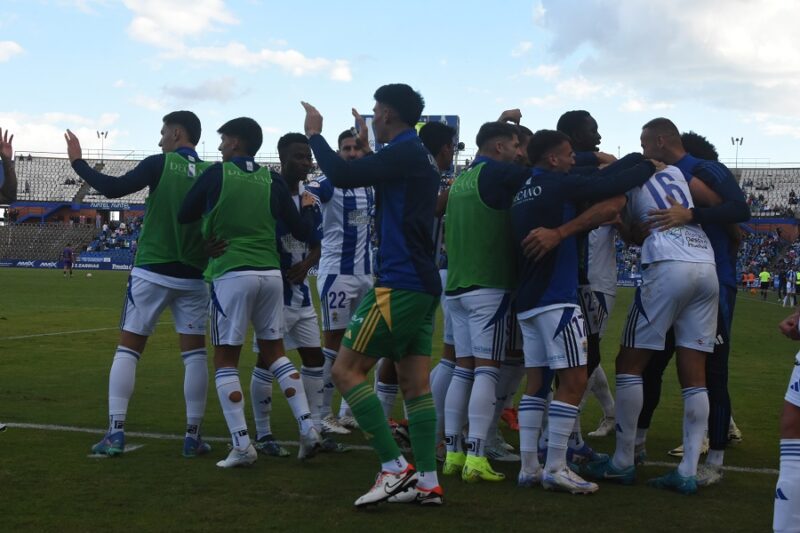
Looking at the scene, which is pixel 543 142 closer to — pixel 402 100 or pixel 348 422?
pixel 402 100

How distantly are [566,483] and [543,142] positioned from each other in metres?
2.19

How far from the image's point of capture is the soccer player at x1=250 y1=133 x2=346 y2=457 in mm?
6922

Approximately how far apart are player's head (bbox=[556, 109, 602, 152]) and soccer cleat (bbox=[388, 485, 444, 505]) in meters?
2.93

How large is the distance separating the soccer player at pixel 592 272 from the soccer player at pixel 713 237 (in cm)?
42

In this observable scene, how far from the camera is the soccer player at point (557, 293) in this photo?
548 centimetres

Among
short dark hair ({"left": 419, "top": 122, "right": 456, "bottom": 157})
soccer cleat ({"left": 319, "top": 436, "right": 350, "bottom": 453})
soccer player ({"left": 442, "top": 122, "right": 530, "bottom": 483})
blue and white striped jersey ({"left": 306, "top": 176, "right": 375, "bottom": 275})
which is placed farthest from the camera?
blue and white striped jersey ({"left": 306, "top": 176, "right": 375, "bottom": 275})

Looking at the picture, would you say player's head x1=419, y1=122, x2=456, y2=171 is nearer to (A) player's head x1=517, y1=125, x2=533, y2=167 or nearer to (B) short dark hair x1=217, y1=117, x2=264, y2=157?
(A) player's head x1=517, y1=125, x2=533, y2=167

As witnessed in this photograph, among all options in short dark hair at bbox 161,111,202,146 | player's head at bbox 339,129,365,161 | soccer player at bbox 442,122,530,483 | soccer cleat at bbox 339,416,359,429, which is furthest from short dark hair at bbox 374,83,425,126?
soccer cleat at bbox 339,416,359,429

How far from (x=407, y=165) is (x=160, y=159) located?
90.5 inches

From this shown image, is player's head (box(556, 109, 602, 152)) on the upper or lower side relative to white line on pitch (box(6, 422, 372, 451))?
upper

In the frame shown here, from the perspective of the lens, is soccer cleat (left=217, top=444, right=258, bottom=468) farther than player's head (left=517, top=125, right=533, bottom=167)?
No

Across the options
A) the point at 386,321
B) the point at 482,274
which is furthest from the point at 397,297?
the point at 482,274

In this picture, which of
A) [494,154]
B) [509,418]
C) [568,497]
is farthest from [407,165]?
[509,418]

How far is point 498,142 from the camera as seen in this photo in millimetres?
6145
